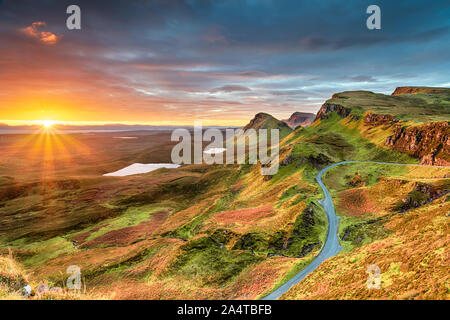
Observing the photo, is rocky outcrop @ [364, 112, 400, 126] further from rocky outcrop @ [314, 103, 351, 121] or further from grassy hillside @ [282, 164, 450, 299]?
grassy hillside @ [282, 164, 450, 299]

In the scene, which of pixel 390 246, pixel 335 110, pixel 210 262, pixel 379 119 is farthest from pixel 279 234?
pixel 335 110

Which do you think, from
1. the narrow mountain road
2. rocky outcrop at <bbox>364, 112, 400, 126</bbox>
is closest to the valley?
the narrow mountain road

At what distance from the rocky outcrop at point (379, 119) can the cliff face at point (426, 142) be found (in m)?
29.1

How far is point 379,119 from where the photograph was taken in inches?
5153

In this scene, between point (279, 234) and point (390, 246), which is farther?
point (279, 234)

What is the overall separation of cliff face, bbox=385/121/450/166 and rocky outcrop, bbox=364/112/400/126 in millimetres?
29057

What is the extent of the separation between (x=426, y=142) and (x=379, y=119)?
60972 millimetres

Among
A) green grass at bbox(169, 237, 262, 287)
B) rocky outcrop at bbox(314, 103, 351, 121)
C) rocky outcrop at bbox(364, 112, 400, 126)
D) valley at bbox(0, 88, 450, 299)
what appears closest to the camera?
valley at bbox(0, 88, 450, 299)

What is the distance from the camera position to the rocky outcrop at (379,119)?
120 meters

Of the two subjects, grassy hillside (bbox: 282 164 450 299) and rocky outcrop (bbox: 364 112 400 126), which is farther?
rocky outcrop (bbox: 364 112 400 126)

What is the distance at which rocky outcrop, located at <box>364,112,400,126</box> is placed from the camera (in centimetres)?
11976

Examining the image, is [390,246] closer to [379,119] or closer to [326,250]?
[326,250]

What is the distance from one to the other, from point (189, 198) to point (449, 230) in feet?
337
